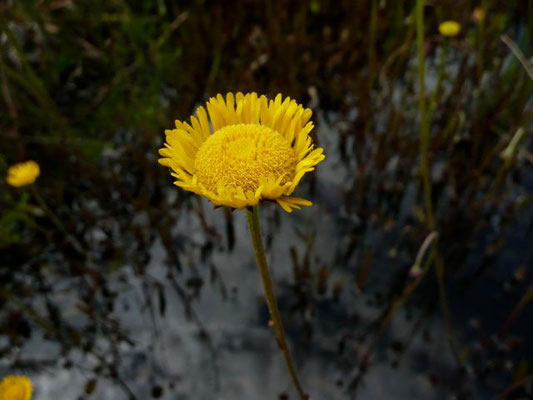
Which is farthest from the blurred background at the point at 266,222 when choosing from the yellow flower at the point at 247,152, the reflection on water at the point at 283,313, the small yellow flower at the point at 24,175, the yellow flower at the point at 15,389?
the yellow flower at the point at 247,152

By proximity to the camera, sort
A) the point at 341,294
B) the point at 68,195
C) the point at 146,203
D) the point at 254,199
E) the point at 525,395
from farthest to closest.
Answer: the point at 68,195
the point at 146,203
the point at 341,294
the point at 525,395
the point at 254,199

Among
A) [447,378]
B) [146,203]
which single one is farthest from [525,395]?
[146,203]

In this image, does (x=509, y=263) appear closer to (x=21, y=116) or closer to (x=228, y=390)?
(x=228, y=390)

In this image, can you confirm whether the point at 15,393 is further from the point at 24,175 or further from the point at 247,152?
the point at 247,152

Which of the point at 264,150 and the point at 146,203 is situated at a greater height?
the point at 146,203

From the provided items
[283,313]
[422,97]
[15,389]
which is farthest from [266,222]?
[15,389]

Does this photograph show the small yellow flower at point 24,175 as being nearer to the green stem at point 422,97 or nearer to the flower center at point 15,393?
the flower center at point 15,393

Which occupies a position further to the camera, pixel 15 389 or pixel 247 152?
pixel 15 389

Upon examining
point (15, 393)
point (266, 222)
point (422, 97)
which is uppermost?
point (266, 222)
